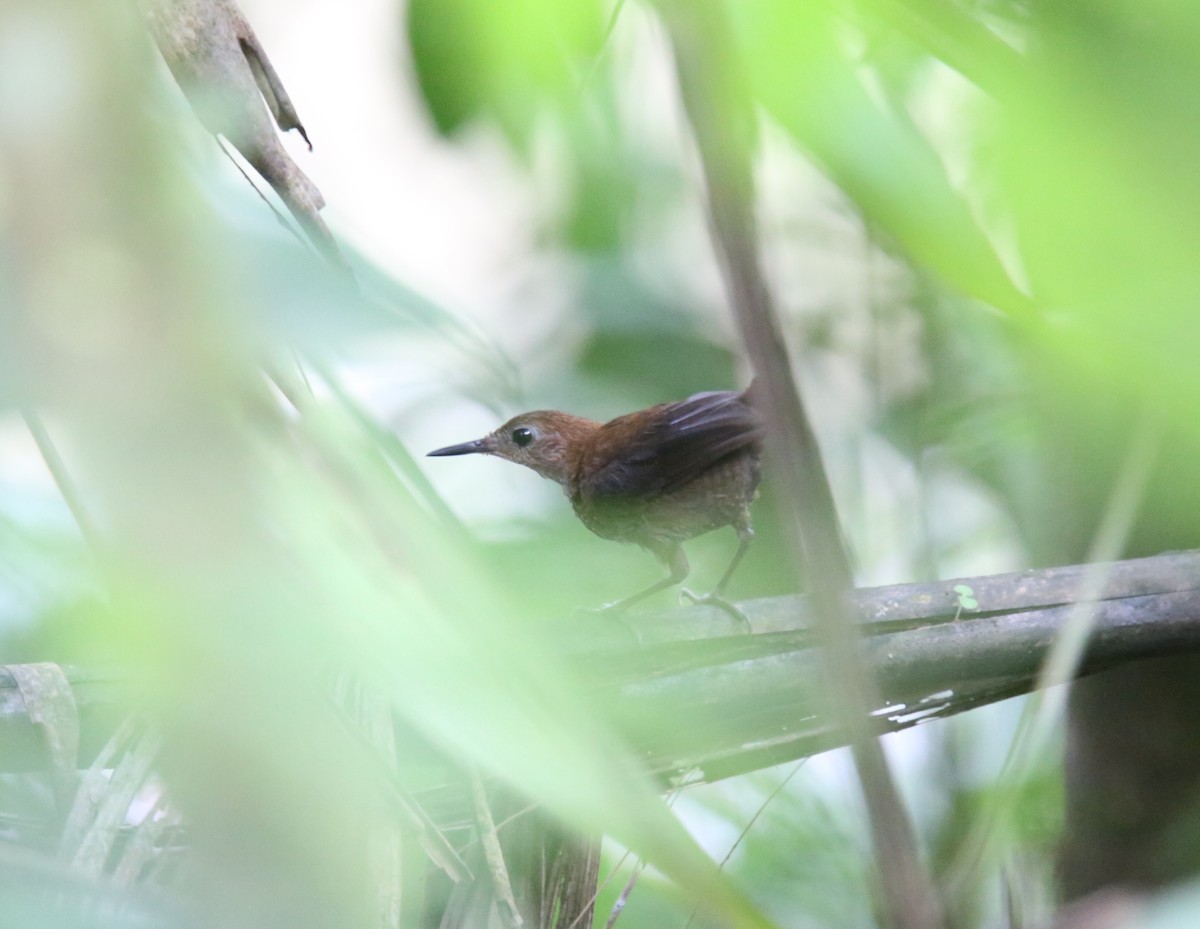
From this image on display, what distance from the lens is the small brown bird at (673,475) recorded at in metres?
2.32

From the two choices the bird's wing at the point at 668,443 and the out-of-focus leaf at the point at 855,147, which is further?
the bird's wing at the point at 668,443

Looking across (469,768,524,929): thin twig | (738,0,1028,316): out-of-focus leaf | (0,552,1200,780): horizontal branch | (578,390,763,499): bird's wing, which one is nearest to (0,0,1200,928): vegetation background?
(738,0,1028,316): out-of-focus leaf

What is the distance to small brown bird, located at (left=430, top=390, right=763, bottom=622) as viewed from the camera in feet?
7.60

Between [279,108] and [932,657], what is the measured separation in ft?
3.23

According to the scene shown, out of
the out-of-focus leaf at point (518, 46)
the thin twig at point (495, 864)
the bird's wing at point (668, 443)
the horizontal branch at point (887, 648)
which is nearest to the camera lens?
the out-of-focus leaf at point (518, 46)

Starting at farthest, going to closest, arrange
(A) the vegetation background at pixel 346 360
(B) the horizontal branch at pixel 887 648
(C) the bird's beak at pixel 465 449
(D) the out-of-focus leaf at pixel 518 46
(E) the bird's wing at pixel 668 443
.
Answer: (C) the bird's beak at pixel 465 449, (E) the bird's wing at pixel 668 443, (B) the horizontal branch at pixel 887 648, (D) the out-of-focus leaf at pixel 518 46, (A) the vegetation background at pixel 346 360

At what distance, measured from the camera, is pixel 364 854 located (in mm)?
309

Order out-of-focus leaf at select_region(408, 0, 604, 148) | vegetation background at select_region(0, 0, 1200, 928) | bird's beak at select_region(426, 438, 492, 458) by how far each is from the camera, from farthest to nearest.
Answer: bird's beak at select_region(426, 438, 492, 458)
out-of-focus leaf at select_region(408, 0, 604, 148)
vegetation background at select_region(0, 0, 1200, 928)

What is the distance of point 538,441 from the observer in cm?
284

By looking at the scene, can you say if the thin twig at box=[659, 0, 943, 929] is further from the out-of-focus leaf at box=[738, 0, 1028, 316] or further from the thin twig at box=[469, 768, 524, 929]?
the thin twig at box=[469, 768, 524, 929]

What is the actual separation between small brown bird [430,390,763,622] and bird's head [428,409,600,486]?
156 millimetres

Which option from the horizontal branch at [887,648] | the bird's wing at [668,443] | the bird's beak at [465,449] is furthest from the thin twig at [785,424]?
the bird's beak at [465,449]

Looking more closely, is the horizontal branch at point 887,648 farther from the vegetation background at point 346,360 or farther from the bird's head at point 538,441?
the bird's head at point 538,441

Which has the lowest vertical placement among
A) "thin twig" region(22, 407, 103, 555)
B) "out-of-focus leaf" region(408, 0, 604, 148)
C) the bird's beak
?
"thin twig" region(22, 407, 103, 555)
